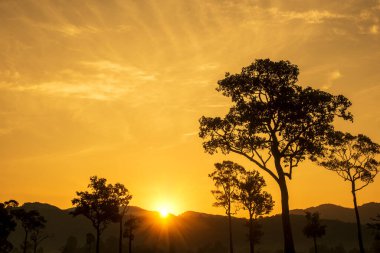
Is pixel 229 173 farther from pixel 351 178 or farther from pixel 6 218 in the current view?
pixel 6 218

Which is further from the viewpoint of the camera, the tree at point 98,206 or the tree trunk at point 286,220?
the tree at point 98,206

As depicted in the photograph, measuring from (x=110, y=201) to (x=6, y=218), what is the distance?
2037 centimetres

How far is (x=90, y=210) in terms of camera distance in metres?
86.4

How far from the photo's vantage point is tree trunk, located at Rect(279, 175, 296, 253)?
35844 mm

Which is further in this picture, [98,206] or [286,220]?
[98,206]

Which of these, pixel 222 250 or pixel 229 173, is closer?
pixel 229 173

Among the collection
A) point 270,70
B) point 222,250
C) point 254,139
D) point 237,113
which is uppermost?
point 270,70

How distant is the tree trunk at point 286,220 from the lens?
3584 cm

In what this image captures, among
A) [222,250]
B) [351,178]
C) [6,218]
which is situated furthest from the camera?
[222,250]

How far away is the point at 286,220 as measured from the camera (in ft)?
122

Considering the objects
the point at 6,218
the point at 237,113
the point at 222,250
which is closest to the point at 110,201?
the point at 6,218

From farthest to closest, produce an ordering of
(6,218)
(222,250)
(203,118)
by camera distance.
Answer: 1. (222,250)
2. (6,218)
3. (203,118)

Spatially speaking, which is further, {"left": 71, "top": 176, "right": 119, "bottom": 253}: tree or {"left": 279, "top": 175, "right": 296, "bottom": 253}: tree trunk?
Result: {"left": 71, "top": 176, "right": 119, "bottom": 253}: tree

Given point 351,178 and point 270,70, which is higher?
point 270,70
